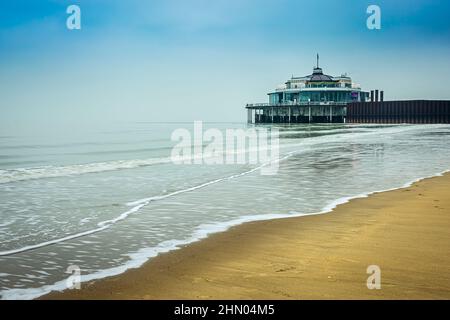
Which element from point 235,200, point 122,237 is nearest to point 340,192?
point 235,200

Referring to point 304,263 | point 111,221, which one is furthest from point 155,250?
point 111,221

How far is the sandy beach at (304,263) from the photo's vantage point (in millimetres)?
3839

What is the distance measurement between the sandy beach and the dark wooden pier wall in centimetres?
8941

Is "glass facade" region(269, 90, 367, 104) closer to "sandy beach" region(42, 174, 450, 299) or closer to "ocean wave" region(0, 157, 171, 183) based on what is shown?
"ocean wave" region(0, 157, 171, 183)

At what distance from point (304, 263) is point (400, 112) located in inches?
3714

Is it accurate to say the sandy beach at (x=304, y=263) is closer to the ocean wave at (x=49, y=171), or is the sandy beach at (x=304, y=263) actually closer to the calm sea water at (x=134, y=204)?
the calm sea water at (x=134, y=204)

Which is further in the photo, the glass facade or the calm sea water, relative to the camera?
the glass facade

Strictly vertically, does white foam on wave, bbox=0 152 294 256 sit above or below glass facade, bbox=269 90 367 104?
below

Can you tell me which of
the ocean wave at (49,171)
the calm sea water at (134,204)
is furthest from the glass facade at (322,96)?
the calm sea water at (134,204)

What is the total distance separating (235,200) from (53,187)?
15.6 ft

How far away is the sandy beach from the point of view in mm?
3839

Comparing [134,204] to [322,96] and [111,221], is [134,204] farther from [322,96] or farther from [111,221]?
[322,96]

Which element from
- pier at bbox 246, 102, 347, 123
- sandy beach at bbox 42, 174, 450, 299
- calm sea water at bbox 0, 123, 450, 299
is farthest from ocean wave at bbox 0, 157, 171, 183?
pier at bbox 246, 102, 347, 123
